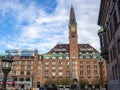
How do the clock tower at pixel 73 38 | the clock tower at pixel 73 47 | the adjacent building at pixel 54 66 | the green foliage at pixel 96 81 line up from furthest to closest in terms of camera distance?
the clock tower at pixel 73 38, the clock tower at pixel 73 47, the adjacent building at pixel 54 66, the green foliage at pixel 96 81

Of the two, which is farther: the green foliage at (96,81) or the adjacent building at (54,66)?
the adjacent building at (54,66)

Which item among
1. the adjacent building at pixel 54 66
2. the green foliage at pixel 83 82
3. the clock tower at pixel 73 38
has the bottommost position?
the green foliage at pixel 83 82

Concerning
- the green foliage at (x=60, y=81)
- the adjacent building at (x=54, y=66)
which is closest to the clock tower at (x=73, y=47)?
the adjacent building at (x=54, y=66)

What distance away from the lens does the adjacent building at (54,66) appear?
114 metres

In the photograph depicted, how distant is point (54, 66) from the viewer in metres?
118

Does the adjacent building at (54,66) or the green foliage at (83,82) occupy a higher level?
the adjacent building at (54,66)

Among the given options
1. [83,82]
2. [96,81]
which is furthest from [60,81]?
[96,81]

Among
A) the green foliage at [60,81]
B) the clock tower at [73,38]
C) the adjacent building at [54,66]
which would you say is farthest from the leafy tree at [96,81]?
the clock tower at [73,38]

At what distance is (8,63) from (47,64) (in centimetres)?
9562

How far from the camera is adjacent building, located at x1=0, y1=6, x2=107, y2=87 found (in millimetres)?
114419

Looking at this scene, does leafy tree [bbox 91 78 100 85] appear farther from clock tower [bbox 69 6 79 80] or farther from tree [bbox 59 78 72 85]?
tree [bbox 59 78 72 85]

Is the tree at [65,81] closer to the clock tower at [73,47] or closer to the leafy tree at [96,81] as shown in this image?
the clock tower at [73,47]

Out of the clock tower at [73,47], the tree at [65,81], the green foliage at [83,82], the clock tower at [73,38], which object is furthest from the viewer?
A: the clock tower at [73,38]

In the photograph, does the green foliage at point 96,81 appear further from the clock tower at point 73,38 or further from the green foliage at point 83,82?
the clock tower at point 73,38
